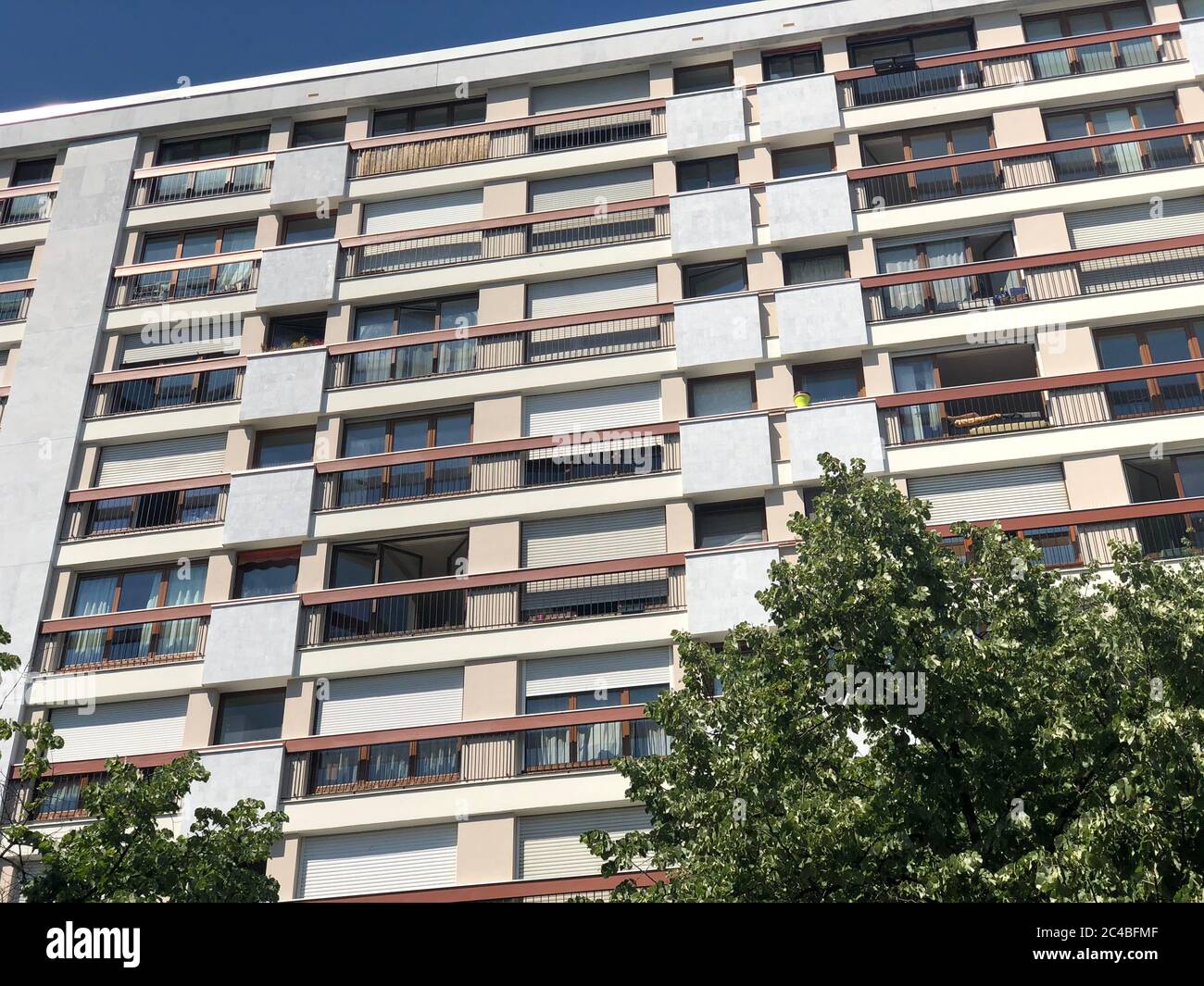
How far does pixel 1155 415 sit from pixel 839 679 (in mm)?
15346

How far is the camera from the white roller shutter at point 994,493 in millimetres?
27438

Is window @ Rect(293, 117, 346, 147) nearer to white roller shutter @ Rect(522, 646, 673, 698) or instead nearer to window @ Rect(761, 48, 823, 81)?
window @ Rect(761, 48, 823, 81)

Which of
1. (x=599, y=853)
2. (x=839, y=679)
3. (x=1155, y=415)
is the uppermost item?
(x=1155, y=415)

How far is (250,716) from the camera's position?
28.3m

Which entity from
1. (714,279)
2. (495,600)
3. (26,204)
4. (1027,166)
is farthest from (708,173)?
(26,204)

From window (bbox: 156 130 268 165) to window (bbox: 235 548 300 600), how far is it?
13765 millimetres

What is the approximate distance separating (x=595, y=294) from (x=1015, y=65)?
12.9 m

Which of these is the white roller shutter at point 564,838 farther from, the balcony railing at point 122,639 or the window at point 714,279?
the window at point 714,279

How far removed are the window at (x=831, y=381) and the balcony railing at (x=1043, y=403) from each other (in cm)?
113

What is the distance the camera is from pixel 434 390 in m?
31.1

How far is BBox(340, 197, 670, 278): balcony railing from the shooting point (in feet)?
107

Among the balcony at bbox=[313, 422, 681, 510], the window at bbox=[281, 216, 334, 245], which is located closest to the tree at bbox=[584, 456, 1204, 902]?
the balcony at bbox=[313, 422, 681, 510]
